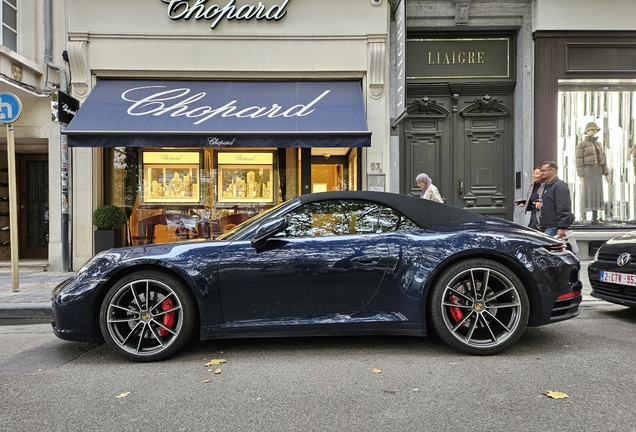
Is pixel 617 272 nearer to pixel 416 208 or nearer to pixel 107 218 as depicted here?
pixel 416 208

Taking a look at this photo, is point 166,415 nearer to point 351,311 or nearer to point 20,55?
point 351,311

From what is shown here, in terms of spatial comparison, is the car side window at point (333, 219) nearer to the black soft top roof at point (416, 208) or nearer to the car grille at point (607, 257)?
the black soft top roof at point (416, 208)

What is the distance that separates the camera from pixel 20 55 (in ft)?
26.7

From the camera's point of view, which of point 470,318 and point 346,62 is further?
point 346,62

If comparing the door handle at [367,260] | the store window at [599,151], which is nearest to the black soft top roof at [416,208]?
the door handle at [367,260]

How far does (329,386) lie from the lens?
287 cm

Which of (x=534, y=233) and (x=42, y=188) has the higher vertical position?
(x=42, y=188)

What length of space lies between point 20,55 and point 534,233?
30.3 feet

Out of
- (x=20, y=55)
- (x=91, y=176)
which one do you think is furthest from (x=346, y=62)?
(x=20, y=55)

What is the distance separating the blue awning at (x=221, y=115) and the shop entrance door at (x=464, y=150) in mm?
1801

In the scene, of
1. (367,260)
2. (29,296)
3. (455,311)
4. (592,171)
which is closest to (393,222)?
(367,260)

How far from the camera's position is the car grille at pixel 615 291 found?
14.4 ft

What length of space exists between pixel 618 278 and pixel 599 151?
19.9 ft

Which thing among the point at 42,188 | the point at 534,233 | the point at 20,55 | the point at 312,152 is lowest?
the point at 534,233
